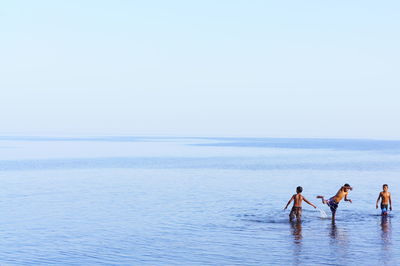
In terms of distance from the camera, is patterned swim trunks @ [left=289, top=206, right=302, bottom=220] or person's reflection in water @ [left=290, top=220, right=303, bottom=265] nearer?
person's reflection in water @ [left=290, top=220, right=303, bottom=265]

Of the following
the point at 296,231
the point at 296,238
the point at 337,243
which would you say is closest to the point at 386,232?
the point at 337,243

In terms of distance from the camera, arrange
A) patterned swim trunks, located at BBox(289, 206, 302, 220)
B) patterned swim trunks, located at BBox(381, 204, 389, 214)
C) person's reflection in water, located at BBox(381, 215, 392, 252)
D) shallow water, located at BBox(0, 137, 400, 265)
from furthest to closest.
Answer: patterned swim trunks, located at BBox(381, 204, 389, 214) < patterned swim trunks, located at BBox(289, 206, 302, 220) < person's reflection in water, located at BBox(381, 215, 392, 252) < shallow water, located at BBox(0, 137, 400, 265)

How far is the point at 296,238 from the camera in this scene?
25.1m

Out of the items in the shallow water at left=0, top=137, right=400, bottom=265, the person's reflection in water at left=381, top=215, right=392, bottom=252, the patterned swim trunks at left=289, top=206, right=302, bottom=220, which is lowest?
the shallow water at left=0, top=137, right=400, bottom=265

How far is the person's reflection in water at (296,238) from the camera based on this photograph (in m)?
21.2

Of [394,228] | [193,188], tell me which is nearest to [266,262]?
[394,228]

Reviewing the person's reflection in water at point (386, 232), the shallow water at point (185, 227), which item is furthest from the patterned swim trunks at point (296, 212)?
the person's reflection in water at point (386, 232)

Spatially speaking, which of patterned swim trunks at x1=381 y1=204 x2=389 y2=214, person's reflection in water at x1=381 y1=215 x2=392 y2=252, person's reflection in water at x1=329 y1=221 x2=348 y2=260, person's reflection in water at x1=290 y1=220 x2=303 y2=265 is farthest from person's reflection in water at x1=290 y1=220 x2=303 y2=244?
patterned swim trunks at x1=381 y1=204 x2=389 y2=214

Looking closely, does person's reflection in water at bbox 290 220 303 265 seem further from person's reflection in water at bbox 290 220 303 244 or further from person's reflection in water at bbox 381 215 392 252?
person's reflection in water at bbox 381 215 392 252

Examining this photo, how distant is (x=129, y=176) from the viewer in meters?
64.1

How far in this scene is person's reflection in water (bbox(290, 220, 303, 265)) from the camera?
21234mm

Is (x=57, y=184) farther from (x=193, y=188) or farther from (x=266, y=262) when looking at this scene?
(x=266, y=262)

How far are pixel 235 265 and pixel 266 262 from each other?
1.24 metres

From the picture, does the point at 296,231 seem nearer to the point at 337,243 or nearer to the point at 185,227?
the point at 337,243
